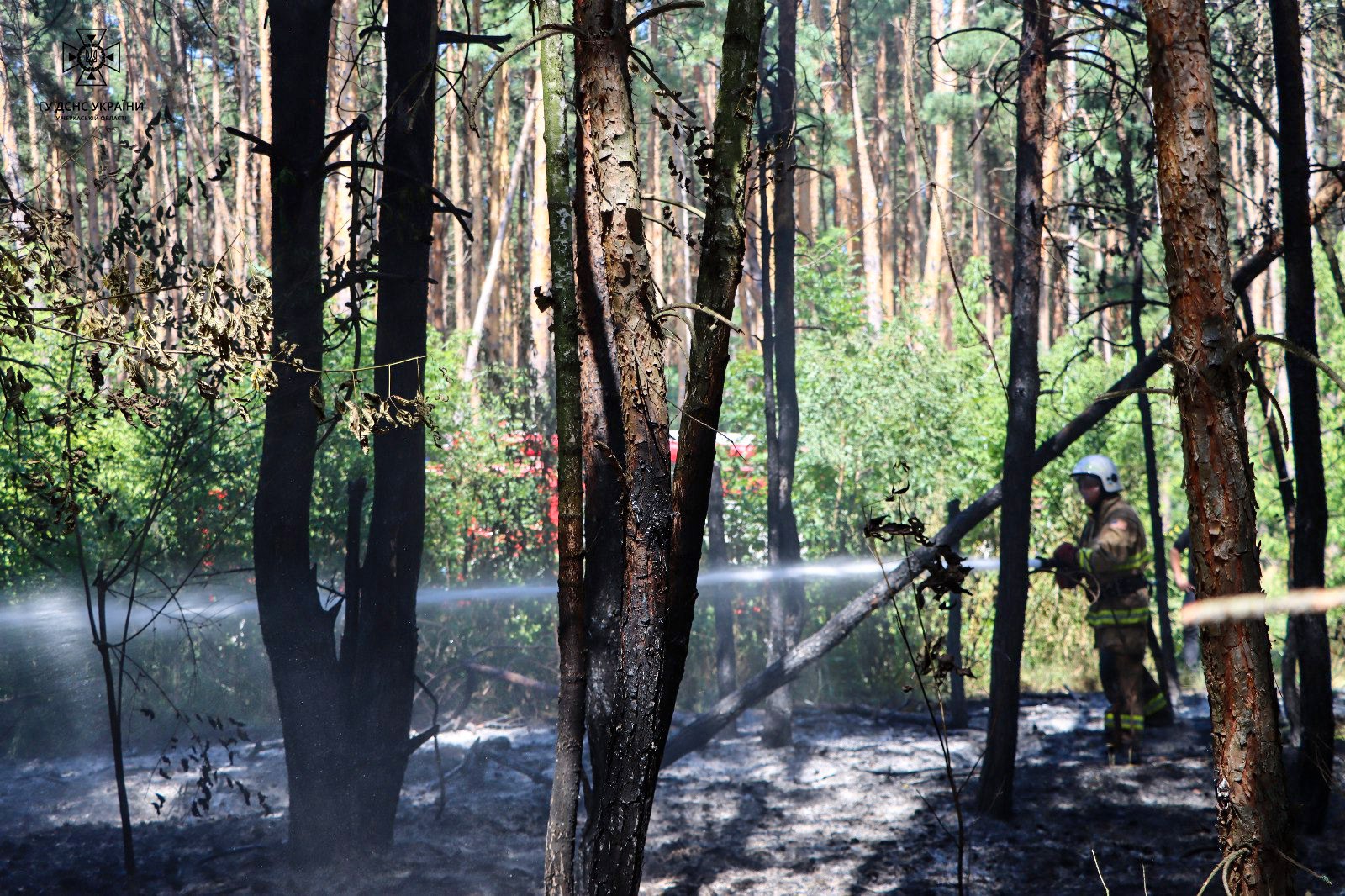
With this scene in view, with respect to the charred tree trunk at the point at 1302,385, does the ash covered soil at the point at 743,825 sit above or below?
below

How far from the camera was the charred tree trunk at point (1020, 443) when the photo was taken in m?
6.18

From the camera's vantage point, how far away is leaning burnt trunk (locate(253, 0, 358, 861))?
17.7 feet

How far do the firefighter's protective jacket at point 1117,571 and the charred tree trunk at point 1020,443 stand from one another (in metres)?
0.94

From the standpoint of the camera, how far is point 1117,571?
719 cm

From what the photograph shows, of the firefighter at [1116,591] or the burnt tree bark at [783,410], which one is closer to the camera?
the firefighter at [1116,591]

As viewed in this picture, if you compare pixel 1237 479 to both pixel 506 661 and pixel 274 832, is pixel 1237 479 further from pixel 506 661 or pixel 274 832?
pixel 506 661

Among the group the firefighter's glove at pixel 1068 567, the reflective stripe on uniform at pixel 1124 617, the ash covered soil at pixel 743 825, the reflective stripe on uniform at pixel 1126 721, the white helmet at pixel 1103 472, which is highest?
the white helmet at pixel 1103 472

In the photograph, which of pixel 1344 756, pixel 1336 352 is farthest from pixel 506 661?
pixel 1336 352

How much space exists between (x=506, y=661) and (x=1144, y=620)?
5626 millimetres

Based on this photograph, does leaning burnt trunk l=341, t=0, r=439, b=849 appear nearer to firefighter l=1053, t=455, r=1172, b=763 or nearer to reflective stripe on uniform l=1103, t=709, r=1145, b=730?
firefighter l=1053, t=455, r=1172, b=763

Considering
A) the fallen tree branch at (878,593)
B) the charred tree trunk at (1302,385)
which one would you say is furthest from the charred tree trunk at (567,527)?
the charred tree trunk at (1302,385)

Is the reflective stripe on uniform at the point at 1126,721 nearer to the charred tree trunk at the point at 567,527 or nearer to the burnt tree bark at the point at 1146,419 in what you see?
the burnt tree bark at the point at 1146,419

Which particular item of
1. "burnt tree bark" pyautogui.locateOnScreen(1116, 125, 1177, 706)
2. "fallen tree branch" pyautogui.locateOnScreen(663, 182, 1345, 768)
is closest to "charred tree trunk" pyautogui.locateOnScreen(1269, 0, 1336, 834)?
"fallen tree branch" pyautogui.locateOnScreen(663, 182, 1345, 768)

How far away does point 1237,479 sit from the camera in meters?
2.73
